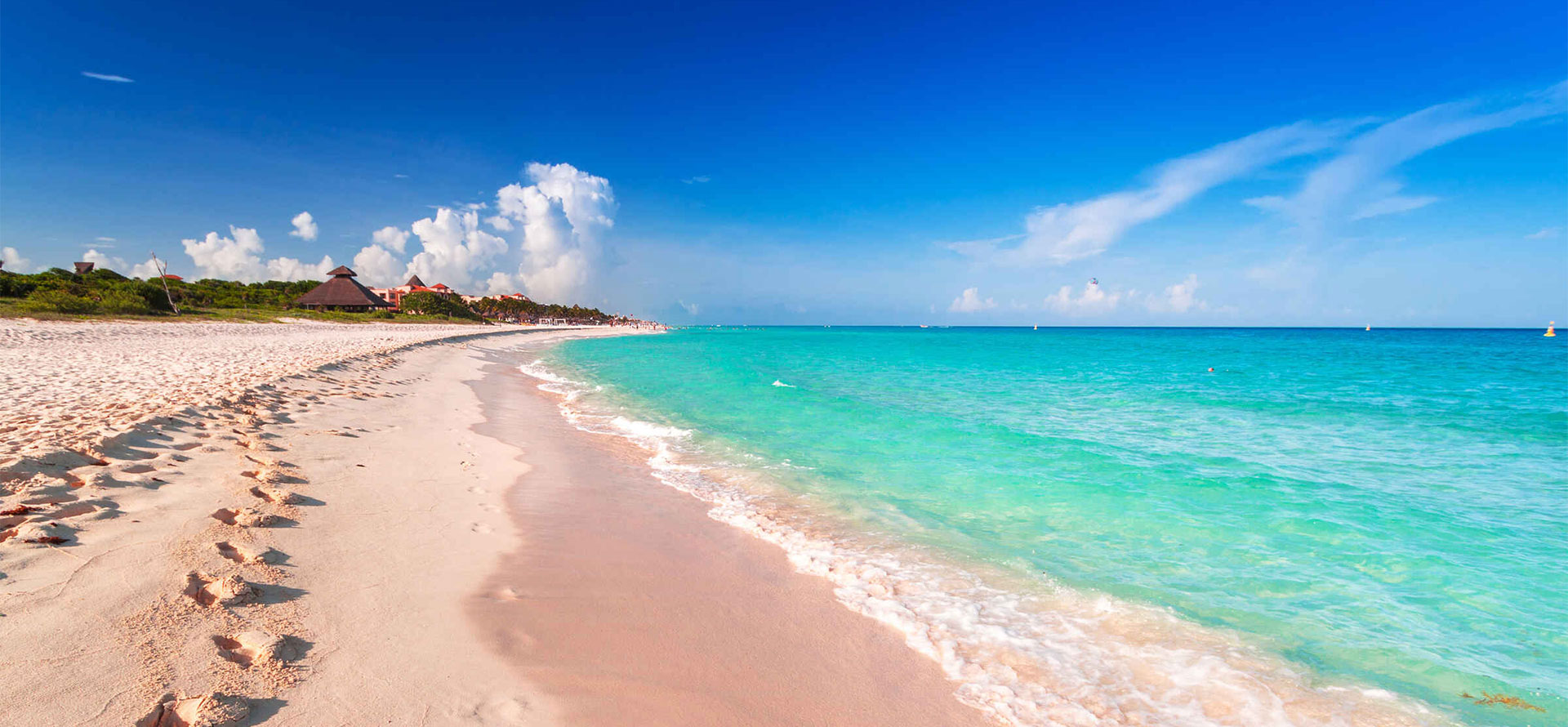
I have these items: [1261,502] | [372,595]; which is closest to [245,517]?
[372,595]

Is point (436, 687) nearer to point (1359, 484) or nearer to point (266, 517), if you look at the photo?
point (266, 517)

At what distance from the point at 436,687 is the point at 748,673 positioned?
1819 mm

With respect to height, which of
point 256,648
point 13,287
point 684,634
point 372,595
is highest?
point 13,287

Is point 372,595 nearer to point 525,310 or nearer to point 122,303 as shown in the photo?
point 122,303

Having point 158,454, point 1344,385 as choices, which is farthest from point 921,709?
point 1344,385

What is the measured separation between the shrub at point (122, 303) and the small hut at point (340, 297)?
106ft

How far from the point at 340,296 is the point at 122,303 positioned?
37722mm

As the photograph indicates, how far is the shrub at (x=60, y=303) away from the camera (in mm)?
29609

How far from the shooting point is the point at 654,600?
4820 mm

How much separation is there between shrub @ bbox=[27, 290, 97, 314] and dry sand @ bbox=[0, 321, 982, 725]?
33.0 meters

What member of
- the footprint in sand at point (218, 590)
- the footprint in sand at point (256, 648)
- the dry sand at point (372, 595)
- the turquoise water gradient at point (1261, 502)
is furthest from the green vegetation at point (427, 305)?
the footprint in sand at point (256, 648)

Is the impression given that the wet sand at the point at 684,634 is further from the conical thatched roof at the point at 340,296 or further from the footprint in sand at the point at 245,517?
the conical thatched roof at the point at 340,296

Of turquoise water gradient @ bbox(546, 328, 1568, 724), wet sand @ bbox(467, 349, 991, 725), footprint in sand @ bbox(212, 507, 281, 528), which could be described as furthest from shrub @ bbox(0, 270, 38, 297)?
wet sand @ bbox(467, 349, 991, 725)

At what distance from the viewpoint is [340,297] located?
6938 centimetres
